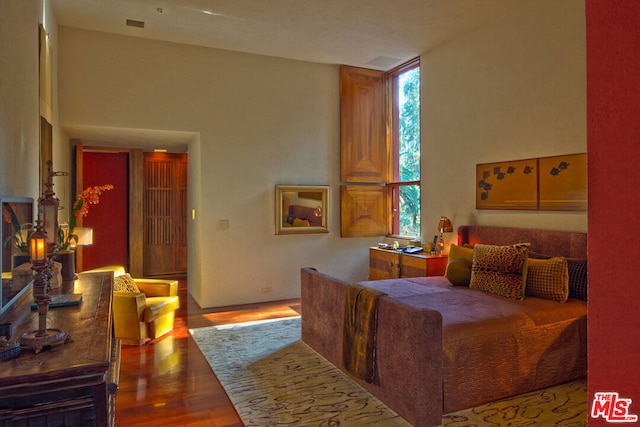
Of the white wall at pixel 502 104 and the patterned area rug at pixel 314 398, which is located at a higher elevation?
the white wall at pixel 502 104

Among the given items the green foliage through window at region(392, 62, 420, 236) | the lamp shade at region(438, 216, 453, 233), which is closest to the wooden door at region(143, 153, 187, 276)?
the green foliage through window at region(392, 62, 420, 236)

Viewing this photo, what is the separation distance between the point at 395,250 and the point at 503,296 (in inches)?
83.6

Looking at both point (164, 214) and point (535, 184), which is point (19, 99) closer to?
point (535, 184)

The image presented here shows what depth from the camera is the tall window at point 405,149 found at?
600 centimetres

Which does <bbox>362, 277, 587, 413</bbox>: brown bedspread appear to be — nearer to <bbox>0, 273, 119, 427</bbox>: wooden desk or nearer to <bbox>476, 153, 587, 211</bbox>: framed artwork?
<bbox>476, 153, 587, 211</bbox>: framed artwork

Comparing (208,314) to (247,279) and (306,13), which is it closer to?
(247,279)

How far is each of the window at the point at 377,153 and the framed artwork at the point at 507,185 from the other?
1.39 metres

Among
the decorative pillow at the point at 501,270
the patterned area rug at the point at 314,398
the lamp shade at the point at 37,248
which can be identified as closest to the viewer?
the lamp shade at the point at 37,248

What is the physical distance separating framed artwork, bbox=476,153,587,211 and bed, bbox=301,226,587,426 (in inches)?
15.2

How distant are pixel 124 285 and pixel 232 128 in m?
2.46

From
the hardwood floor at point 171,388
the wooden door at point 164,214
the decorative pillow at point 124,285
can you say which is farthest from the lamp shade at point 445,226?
the wooden door at point 164,214

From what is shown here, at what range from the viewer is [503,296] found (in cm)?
346

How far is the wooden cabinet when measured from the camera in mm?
4887

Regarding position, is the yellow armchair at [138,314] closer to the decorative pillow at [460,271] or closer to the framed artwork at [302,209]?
the framed artwork at [302,209]
